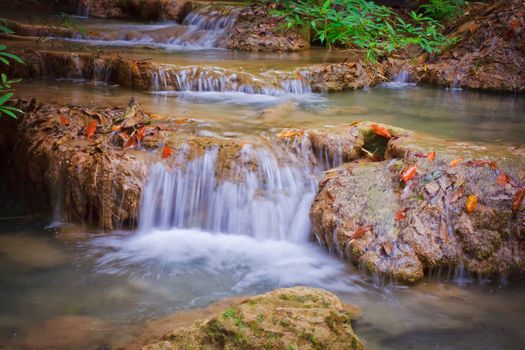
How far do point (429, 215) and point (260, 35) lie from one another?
764 cm

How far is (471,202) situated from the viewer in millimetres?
4270

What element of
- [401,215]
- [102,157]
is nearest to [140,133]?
[102,157]

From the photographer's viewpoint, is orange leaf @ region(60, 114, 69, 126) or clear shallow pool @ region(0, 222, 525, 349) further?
orange leaf @ region(60, 114, 69, 126)

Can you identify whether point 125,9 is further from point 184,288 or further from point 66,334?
point 66,334

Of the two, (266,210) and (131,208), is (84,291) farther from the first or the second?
(266,210)

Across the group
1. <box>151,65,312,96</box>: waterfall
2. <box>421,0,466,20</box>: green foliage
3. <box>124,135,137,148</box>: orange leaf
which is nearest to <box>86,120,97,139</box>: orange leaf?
<box>124,135,137,148</box>: orange leaf

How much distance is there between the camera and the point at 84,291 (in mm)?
3936

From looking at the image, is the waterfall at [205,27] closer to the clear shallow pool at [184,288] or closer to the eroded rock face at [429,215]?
the clear shallow pool at [184,288]

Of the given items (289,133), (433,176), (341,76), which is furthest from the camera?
(341,76)

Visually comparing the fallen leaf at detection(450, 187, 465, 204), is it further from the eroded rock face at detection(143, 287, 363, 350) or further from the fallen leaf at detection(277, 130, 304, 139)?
the eroded rock face at detection(143, 287, 363, 350)

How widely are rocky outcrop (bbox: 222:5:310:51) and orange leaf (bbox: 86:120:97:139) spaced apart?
579 centimetres

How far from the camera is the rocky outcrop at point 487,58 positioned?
9281mm

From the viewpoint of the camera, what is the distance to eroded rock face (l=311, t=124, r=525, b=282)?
13.6ft

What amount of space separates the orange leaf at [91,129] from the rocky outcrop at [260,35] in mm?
5790
